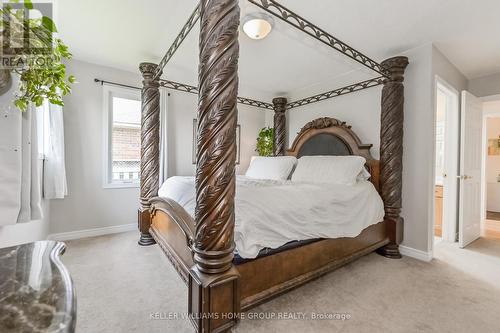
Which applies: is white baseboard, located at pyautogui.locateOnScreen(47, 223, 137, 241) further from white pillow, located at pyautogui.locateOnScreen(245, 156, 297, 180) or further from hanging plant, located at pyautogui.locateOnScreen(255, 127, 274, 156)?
hanging plant, located at pyautogui.locateOnScreen(255, 127, 274, 156)

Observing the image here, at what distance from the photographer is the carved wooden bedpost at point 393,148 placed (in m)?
2.59

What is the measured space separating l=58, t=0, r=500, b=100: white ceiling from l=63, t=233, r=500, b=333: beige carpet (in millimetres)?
2535

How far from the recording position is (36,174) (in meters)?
1.47

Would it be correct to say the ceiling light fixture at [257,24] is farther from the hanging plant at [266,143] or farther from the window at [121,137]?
the hanging plant at [266,143]

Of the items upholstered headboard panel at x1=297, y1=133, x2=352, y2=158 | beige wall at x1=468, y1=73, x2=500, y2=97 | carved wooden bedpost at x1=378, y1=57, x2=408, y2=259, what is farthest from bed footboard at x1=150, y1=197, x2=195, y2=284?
beige wall at x1=468, y1=73, x2=500, y2=97

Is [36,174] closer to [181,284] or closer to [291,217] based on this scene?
[181,284]

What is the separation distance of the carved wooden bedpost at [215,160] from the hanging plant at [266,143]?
338 cm

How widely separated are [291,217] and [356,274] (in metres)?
1.06

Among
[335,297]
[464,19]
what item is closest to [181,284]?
[335,297]

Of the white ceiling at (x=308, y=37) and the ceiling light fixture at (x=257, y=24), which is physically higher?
the white ceiling at (x=308, y=37)

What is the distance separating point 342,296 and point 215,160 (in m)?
1.59

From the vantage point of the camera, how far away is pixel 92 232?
3.19m

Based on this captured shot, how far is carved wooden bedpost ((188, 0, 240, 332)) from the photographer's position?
1.23 metres

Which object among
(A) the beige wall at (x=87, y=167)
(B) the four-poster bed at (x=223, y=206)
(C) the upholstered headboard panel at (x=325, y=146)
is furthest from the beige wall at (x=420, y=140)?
(A) the beige wall at (x=87, y=167)
